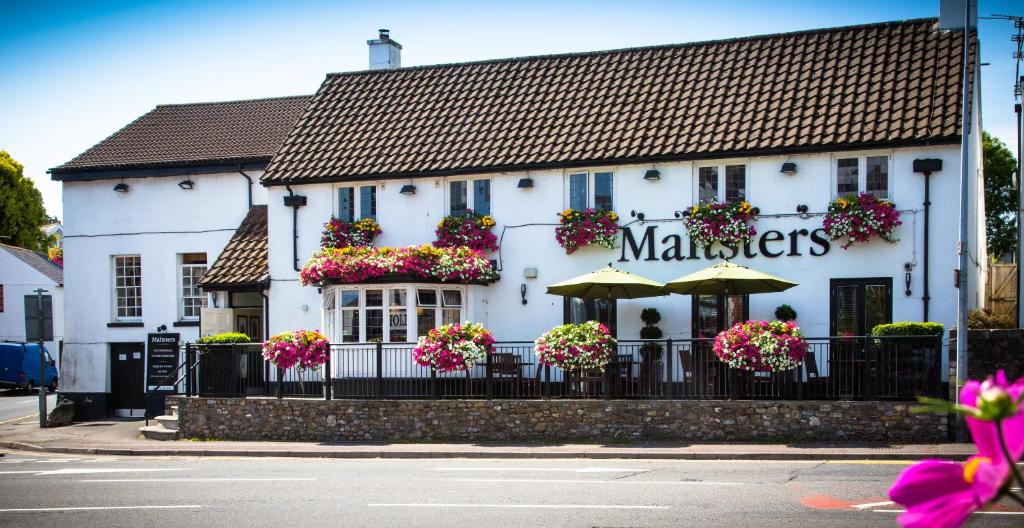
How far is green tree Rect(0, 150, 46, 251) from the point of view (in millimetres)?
58375

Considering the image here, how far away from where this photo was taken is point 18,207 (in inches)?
2330

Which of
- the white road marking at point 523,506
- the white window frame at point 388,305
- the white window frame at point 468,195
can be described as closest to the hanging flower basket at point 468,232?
the white window frame at point 468,195

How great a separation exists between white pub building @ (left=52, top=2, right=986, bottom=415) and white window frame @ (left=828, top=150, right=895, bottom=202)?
38mm

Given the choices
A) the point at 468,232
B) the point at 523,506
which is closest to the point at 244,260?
the point at 468,232

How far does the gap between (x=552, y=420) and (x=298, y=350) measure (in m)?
5.71

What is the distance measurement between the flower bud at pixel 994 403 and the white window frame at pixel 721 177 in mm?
21426

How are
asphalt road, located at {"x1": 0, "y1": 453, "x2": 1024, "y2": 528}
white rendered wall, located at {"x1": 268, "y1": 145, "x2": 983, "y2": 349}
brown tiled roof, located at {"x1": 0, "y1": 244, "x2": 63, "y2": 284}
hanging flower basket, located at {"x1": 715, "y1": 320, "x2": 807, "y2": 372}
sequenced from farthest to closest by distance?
brown tiled roof, located at {"x1": 0, "y1": 244, "x2": 63, "y2": 284} → white rendered wall, located at {"x1": 268, "y1": 145, "x2": 983, "y2": 349} → hanging flower basket, located at {"x1": 715, "y1": 320, "x2": 807, "y2": 372} → asphalt road, located at {"x1": 0, "y1": 453, "x2": 1024, "y2": 528}

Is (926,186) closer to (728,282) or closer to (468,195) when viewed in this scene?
(728,282)

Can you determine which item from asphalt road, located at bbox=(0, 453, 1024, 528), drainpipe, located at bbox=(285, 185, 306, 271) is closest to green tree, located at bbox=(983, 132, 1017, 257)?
drainpipe, located at bbox=(285, 185, 306, 271)

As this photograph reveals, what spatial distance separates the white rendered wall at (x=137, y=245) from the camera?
2859 cm

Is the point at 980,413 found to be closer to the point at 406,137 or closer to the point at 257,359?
the point at 257,359

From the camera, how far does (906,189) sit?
68.1 ft

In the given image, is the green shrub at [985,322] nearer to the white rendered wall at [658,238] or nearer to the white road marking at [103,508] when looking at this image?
the white rendered wall at [658,238]

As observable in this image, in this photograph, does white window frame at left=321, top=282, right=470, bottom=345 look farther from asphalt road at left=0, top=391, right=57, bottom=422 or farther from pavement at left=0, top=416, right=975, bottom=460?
asphalt road at left=0, top=391, right=57, bottom=422
